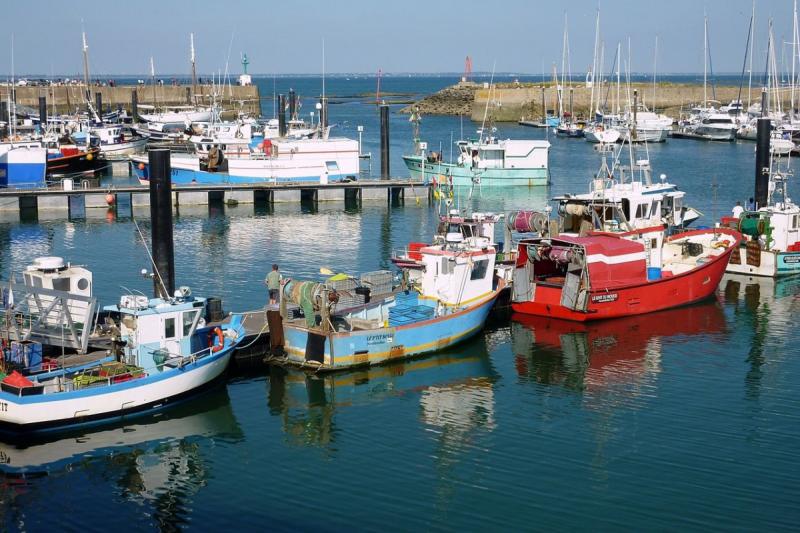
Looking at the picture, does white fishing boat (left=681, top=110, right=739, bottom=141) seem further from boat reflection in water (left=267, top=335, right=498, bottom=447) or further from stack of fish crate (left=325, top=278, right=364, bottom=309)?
stack of fish crate (left=325, top=278, right=364, bottom=309)

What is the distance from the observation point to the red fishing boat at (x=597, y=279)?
1248 inches

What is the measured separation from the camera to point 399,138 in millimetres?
101500

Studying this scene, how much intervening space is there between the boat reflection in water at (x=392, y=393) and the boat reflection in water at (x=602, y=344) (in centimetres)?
183

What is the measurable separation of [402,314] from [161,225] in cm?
710

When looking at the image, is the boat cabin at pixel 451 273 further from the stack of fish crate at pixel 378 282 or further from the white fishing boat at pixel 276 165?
the white fishing boat at pixel 276 165

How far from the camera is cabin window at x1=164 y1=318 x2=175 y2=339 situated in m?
24.4

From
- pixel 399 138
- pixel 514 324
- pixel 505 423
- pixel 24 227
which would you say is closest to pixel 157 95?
pixel 399 138

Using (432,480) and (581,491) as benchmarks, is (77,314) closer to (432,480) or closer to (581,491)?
(432,480)

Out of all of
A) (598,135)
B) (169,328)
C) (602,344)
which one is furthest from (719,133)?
(169,328)

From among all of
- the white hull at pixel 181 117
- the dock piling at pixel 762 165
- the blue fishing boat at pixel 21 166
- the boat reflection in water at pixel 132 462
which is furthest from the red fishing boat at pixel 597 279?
the white hull at pixel 181 117

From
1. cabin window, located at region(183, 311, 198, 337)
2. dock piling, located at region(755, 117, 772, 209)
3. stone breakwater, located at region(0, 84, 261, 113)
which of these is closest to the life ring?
cabin window, located at region(183, 311, 198, 337)

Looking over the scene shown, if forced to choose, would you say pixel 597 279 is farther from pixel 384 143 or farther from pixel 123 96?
pixel 123 96

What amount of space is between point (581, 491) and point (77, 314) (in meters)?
12.5

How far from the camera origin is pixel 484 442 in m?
22.7
